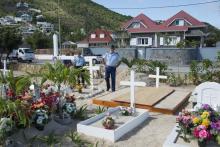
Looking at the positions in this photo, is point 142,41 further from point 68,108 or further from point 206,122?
point 206,122

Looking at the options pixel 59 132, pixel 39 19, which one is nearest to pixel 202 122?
pixel 59 132

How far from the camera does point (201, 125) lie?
6215mm

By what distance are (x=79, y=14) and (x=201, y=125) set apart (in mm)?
116059

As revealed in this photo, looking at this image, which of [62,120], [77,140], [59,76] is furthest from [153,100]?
[77,140]

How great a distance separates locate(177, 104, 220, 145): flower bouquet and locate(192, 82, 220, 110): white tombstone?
67.0 inches

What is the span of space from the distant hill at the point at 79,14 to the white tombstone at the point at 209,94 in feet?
321

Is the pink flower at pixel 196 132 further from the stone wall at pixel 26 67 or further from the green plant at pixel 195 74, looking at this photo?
the stone wall at pixel 26 67

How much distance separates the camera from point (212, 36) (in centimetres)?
4916

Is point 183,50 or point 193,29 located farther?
point 193,29

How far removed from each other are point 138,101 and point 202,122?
388cm

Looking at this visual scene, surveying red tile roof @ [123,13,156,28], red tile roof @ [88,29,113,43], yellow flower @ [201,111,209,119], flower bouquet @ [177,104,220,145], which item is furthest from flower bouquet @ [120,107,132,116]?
red tile roof @ [88,29,113,43]

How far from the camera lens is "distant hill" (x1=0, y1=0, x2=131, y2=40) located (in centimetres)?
11038

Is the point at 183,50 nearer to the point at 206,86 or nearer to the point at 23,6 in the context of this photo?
the point at 206,86

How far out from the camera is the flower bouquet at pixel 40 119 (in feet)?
23.5
